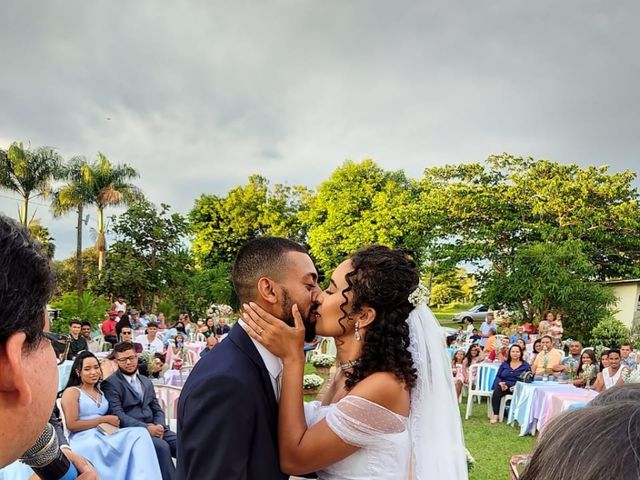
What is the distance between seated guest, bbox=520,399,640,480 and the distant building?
26403 millimetres

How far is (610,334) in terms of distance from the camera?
18156mm

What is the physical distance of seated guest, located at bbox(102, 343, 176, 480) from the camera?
209 inches

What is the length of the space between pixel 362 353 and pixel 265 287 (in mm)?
552

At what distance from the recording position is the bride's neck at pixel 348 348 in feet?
7.82

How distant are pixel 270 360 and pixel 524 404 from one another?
27.6 ft

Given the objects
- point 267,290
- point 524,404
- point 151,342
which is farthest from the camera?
point 151,342

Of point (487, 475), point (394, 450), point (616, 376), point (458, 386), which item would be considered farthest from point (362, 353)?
point (458, 386)

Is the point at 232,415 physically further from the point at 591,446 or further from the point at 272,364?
the point at 591,446

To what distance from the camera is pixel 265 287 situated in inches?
91.2

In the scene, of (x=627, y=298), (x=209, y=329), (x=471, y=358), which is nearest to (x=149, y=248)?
(x=209, y=329)

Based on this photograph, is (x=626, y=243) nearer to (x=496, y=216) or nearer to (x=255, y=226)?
(x=496, y=216)

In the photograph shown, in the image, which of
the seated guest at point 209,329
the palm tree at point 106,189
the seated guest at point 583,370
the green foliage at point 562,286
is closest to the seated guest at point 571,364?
the seated guest at point 583,370

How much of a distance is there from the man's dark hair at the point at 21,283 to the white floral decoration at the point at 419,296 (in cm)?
185

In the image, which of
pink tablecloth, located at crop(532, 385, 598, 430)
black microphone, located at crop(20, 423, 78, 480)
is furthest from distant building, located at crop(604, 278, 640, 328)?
black microphone, located at crop(20, 423, 78, 480)
